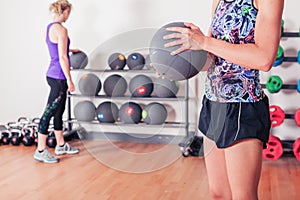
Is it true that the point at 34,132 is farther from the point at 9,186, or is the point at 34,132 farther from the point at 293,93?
the point at 293,93

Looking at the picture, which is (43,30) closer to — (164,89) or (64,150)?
(64,150)

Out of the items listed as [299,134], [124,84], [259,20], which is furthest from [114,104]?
[259,20]

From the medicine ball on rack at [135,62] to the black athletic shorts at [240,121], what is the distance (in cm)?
255

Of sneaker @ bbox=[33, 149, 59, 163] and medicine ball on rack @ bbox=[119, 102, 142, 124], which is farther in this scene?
medicine ball on rack @ bbox=[119, 102, 142, 124]

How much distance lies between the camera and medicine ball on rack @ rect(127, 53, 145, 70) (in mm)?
4051

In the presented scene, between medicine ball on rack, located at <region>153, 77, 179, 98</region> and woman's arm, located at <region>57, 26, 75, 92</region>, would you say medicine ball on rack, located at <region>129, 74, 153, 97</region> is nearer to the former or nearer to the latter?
medicine ball on rack, located at <region>153, 77, 179, 98</region>

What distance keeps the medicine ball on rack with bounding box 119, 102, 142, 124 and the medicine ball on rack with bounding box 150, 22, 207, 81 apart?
2.30 metres

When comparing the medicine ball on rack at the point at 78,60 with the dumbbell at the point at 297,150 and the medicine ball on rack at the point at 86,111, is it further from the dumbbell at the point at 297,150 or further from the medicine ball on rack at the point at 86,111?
the dumbbell at the point at 297,150

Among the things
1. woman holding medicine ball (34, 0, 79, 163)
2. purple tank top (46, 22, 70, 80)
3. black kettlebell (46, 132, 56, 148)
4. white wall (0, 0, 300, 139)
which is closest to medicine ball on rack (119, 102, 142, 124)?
woman holding medicine ball (34, 0, 79, 163)

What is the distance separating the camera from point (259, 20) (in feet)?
4.43

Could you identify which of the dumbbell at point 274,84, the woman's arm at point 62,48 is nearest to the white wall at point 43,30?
the dumbbell at point 274,84

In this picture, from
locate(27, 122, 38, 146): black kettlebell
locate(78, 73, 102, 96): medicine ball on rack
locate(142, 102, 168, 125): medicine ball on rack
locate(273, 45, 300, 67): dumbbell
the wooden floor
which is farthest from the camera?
Result: locate(27, 122, 38, 146): black kettlebell

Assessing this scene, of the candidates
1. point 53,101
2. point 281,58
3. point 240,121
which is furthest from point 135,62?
point 240,121

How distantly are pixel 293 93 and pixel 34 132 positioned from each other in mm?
2625
